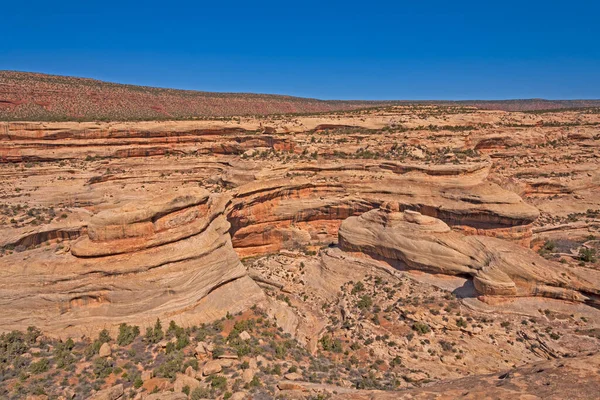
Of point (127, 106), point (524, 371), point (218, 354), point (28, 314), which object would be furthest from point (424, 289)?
point (127, 106)

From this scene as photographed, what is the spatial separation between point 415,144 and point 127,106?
174 ft

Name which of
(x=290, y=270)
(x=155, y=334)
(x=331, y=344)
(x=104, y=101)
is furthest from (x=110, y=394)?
(x=104, y=101)

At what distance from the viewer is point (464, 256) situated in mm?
18250

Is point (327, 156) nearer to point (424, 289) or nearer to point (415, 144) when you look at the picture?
point (415, 144)

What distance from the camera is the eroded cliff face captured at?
13070 millimetres

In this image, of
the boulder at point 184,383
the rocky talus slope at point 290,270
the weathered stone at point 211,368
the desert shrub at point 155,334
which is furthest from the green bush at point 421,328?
the desert shrub at point 155,334

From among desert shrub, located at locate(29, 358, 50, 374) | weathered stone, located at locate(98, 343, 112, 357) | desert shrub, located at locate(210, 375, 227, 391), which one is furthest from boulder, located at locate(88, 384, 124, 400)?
desert shrub, located at locate(210, 375, 227, 391)

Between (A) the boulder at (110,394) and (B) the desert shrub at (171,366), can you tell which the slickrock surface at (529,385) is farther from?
(A) the boulder at (110,394)

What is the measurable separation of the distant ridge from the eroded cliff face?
2673 cm

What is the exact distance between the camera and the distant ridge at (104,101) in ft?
167

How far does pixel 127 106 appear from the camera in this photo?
64125 mm

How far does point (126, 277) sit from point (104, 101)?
57119mm

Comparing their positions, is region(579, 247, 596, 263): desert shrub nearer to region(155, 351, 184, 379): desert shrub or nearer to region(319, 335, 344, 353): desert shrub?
region(319, 335, 344, 353): desert shrub

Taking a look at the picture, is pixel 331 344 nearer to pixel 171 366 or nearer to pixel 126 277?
pixel 171 366
